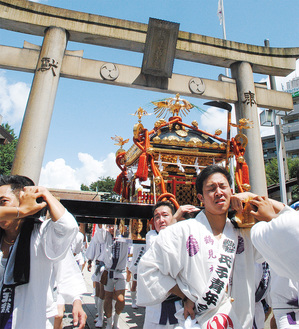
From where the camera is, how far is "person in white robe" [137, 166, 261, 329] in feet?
4.40

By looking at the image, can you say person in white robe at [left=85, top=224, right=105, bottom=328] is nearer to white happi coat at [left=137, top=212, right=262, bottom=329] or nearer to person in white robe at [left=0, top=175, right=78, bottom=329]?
person in white robe at [left=0, top=175, right=78, bottom=329]

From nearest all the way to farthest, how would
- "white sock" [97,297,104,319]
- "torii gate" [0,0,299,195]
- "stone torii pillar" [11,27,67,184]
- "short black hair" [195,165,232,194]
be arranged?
"short black hair" [195,165,232,194] → "white sock" [97,297,104,319] → "stone torii pillar" [11,27,67,184] → "torii gate" [0,0,299,195]

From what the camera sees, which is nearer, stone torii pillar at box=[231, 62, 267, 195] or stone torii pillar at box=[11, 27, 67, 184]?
stone torii pillar at box=[11, 27, 67, 184]

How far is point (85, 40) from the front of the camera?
7199 mm

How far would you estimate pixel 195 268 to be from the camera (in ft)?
4.54

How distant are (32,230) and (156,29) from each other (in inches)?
280

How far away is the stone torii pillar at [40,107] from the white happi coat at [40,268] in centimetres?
470

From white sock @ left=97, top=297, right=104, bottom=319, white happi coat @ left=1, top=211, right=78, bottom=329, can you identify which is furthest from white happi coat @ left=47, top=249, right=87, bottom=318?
white sock @ left=97, top=297, right=104, bottom=319

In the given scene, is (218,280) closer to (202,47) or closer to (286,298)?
(286,298)

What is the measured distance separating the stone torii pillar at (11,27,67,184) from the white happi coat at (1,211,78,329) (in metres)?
4.70

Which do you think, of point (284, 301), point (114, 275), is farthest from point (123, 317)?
point (284, 301)

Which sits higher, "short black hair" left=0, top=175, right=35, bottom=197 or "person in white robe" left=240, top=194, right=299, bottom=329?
"short black hair" left=0, top=175, right=35, bottom=197

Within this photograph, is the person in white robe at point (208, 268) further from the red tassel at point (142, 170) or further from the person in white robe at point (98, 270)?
the person in white robe at point (98, 270)

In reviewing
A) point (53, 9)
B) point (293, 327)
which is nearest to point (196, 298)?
point (293, 327)
